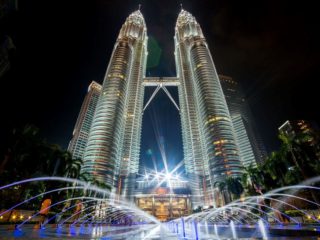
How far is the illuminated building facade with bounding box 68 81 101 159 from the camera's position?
166 meters

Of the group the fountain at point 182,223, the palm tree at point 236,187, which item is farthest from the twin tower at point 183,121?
the fountain at point 182,223

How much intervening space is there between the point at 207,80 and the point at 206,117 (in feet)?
101

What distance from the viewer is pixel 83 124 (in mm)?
175625

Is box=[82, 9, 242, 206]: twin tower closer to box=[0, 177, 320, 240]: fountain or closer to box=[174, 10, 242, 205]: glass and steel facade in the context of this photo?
box=[174, 10, 242, 205]: glass and steel facade

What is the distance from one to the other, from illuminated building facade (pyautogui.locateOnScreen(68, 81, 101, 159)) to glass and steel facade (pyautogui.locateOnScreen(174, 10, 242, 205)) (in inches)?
3511

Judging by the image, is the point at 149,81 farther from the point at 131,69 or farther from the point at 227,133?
the point at 227,133

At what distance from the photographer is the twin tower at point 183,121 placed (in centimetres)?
12762

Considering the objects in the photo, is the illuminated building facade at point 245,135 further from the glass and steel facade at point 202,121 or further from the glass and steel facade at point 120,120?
the glass and steel facade at point 120,120

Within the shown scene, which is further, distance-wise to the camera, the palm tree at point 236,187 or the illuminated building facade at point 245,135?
the illuminated building facade at point 245,135

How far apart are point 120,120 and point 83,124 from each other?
49.6 metres

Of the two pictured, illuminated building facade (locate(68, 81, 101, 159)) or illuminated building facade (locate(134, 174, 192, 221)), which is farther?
illuminated building facade (locate(68, 81, 101, 159))

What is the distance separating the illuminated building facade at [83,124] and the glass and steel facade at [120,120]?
1459 inches

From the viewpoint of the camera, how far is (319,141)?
3172 centimetres

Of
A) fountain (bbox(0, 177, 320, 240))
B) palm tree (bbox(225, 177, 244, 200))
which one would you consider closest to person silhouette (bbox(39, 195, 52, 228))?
fountain (bbox(0, 177, 320, 240))
